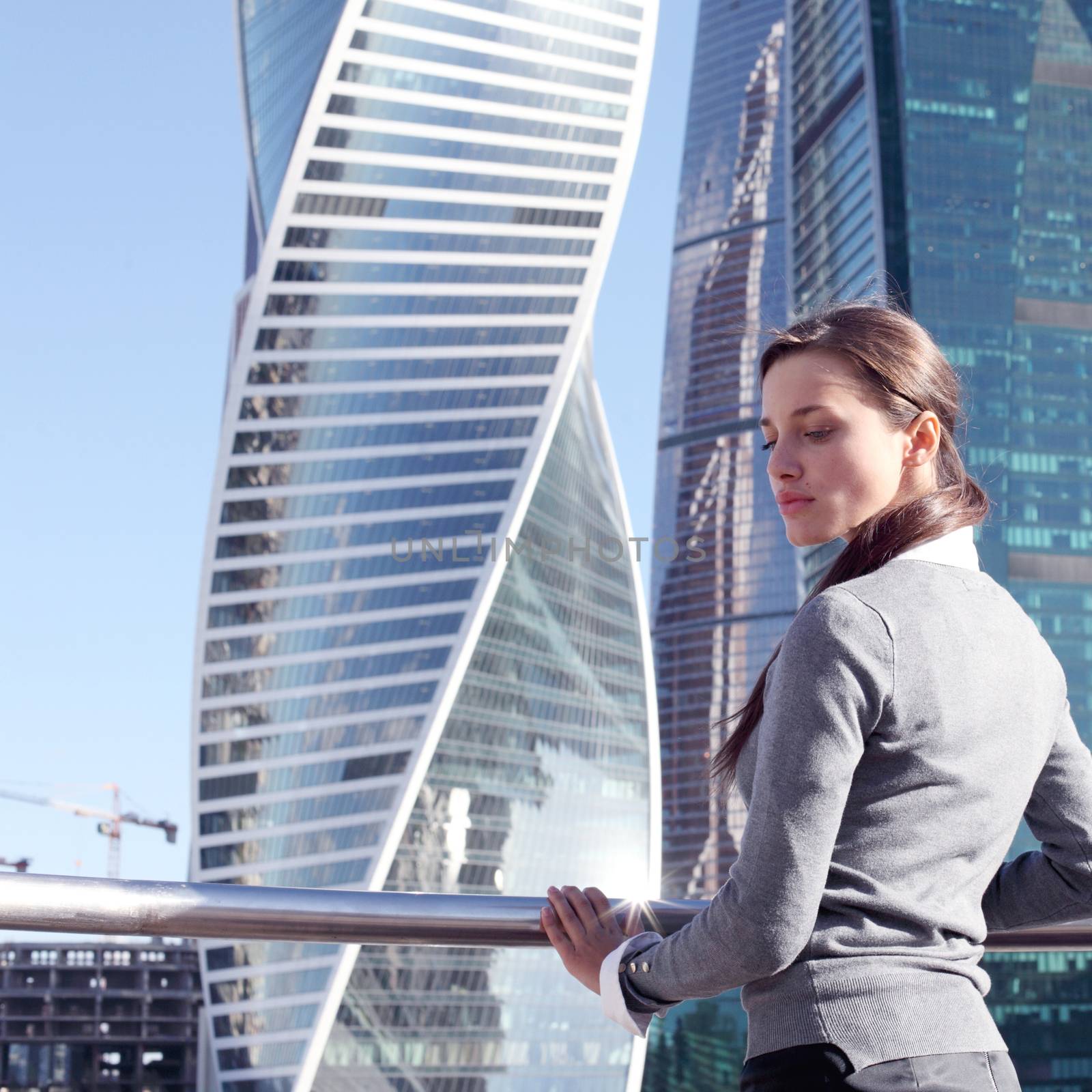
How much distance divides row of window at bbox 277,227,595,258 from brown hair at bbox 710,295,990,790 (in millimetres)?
83197

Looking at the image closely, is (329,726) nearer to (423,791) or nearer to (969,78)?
(423,791)

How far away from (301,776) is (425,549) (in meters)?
15.3

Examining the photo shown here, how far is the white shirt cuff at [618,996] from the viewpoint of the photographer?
7.49 ft

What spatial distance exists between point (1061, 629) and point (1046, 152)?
29.3m

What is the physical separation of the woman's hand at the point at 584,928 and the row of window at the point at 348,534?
75736mm

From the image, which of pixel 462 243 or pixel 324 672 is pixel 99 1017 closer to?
pixel 324 672

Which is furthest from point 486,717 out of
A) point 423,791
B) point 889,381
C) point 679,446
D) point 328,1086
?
point 889,381

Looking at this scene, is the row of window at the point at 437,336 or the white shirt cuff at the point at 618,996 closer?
the white shirt cuff at the point at 618,996

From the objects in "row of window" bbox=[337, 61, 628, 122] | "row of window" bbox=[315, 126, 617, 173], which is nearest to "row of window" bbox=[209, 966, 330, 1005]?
"row of window" bbox=[315, 126, 617, 173]

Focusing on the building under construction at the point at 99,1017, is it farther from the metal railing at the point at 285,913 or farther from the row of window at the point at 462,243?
the metal railing at the point at 285,913

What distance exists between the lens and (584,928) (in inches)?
102

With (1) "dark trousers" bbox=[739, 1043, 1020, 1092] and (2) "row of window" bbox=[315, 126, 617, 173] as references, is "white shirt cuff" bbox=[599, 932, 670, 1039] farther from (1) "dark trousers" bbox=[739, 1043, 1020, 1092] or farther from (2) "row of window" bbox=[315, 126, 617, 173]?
(2) "row of window" bbox=[315, 126, 617, 173]

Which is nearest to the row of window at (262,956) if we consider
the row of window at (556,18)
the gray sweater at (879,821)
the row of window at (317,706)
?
the row of window at (317,706)

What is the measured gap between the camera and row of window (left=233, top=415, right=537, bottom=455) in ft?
265
